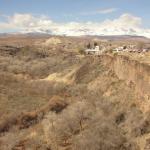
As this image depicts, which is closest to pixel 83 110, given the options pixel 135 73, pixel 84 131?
pixel 84 131

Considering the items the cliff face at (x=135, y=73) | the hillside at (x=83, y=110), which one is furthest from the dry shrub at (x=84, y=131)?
the cliff face at (x=135, y=73)

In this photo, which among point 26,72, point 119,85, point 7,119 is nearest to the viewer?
point 7,119

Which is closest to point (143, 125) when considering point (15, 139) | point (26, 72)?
point (15, 139)

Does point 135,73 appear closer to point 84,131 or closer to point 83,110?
point 83,110

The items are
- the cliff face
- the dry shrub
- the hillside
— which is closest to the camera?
the dry shrub

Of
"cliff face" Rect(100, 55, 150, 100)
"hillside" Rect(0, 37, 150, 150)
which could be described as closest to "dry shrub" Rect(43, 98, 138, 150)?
"hillside" Rect(0, 37, 150, 150)

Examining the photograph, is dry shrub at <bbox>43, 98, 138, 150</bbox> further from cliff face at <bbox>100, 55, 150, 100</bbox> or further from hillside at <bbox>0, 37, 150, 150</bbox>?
cliff face at <bbox>100, 55, 150, 100</bbox>

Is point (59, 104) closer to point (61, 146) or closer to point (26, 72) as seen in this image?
point (61, 146)

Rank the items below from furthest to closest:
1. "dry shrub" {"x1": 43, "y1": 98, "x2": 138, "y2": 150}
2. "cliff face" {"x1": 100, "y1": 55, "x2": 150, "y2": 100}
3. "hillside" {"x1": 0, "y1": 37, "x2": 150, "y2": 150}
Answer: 1. "cliff face" {"x1": 100, "y1": 55, "x2": 150, "y2": 100}
2. "hillside" {"x1": 0, "y1": 37, "x2": 150, "y2": 150}
3. "dry shrub" {"x1": 43, "y1": 98, "x2": 138, "y2": 150}

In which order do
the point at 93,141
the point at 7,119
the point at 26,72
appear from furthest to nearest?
the point at 26,72 < the point at 7,119 < the point at 93,141
